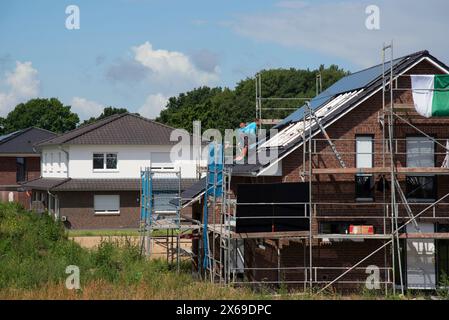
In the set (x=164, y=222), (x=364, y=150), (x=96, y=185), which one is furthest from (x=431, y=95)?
(x=96, y=185)

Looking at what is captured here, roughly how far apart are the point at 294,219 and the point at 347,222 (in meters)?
2.19

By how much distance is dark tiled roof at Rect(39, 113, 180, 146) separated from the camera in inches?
1940

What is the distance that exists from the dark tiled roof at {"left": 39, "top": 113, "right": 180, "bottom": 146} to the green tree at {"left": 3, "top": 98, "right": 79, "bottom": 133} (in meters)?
52.3

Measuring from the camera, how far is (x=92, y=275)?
22609mm

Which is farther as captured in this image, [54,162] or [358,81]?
Answer: [54,162]

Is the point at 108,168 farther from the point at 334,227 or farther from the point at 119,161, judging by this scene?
the point at 334,227

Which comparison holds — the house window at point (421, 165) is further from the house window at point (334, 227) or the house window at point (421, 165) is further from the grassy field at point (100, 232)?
the grassy field at point (100, 232)

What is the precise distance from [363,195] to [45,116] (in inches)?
3247

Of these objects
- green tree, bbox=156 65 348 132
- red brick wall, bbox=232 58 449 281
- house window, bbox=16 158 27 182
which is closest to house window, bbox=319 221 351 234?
red brick wall, bbox=232 58 449 281

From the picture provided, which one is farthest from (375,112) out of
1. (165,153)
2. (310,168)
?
(165,153)

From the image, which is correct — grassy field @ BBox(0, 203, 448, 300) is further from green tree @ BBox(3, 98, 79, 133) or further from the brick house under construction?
green tree @ BBox(3, 98, 79, 133)
